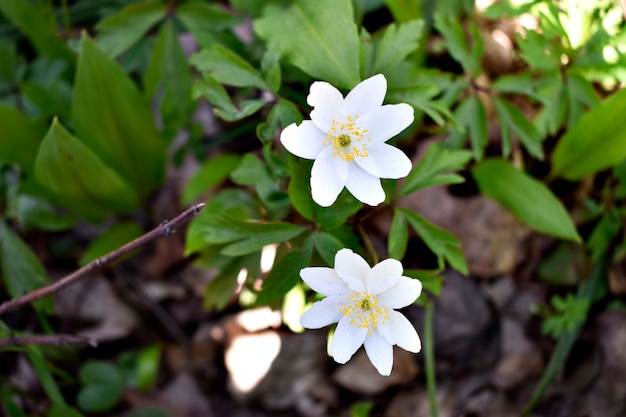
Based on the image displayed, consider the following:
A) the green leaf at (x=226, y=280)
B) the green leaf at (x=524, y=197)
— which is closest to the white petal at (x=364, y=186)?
the green leaf at (x=226, y=280)

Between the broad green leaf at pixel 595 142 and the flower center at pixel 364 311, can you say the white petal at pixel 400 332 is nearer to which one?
the flower center at pixel 364 311

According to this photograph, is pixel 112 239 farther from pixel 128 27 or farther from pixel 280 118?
pixel 280 118

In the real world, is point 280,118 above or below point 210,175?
above

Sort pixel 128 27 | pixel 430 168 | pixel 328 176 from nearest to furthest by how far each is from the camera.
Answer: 1. pixel 328 176
2. pixel 430 168
3. pixel 128 27

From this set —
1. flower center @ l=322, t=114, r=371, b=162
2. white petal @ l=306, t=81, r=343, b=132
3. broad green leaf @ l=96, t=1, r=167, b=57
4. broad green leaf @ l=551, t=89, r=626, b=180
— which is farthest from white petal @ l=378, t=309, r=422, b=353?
broad green leaf @ l=96, t=1, r=167, b=57

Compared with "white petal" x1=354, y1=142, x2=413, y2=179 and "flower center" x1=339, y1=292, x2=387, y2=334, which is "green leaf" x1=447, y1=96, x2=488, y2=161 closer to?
"white petal" x1=354, y1=142, x2=413, y2=179

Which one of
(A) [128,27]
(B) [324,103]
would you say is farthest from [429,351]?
(A) [128,27]

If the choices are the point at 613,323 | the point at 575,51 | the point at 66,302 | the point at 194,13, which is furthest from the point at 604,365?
the point at 66,302
